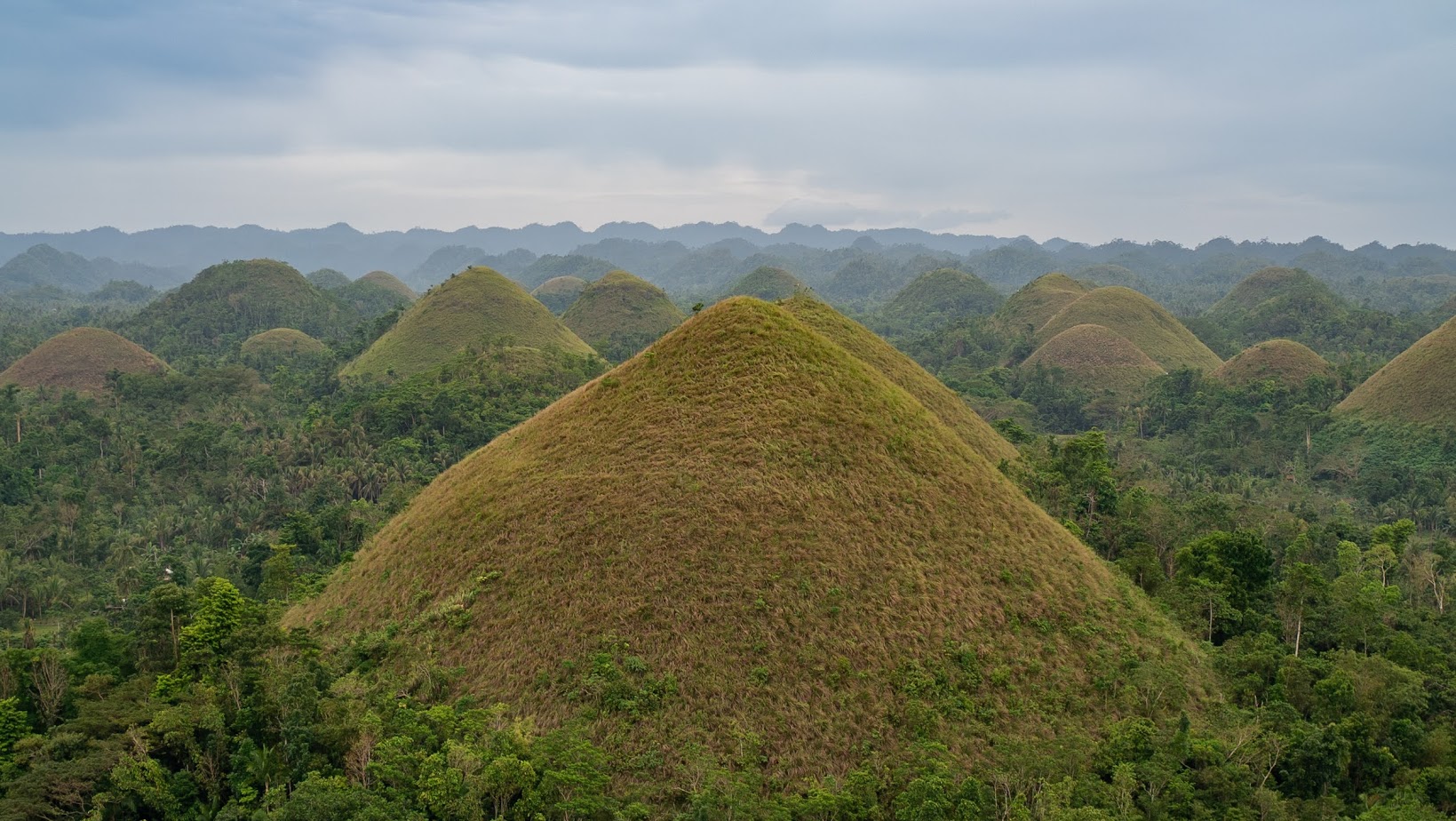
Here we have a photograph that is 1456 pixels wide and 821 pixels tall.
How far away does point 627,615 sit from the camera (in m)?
17.0

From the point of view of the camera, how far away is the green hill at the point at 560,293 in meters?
142

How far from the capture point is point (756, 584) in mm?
17516

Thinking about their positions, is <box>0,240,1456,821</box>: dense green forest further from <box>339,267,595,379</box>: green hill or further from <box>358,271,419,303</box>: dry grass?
<box>358,271,419,303</box>: dry grass

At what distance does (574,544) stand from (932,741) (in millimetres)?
8412

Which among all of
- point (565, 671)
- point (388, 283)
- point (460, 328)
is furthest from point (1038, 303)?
point (388, 283)

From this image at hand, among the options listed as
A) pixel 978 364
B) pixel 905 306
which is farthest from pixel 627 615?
pixel 905 306

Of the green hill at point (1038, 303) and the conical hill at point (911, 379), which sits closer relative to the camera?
the conical hill at point (911, 379)

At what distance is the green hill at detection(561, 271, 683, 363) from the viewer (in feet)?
291

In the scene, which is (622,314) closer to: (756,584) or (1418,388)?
(1418,388)

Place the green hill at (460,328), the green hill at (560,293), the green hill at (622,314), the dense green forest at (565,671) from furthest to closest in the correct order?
the green hill at (560,293), the green hill at (622,314), the green hill at (460,328), the dense green forest at (565,671)

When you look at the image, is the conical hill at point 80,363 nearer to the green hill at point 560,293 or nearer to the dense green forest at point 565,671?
the dense green forest at point 565,671

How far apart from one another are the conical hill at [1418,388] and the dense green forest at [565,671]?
1.68 meters

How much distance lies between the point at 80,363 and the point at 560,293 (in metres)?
83.5

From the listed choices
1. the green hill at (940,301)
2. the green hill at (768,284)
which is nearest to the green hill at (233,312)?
the green hill at (768,284)
